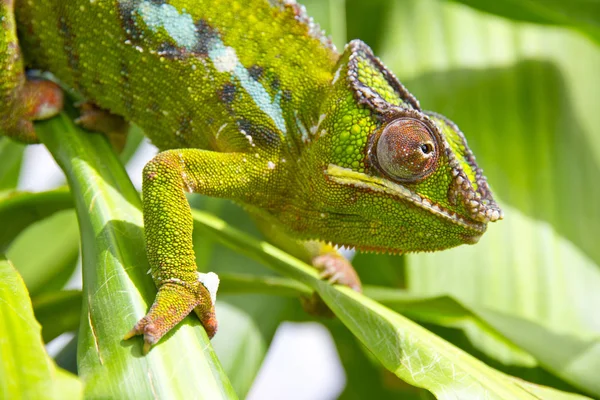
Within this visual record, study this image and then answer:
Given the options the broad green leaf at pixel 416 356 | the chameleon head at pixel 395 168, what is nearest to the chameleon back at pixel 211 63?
the chameleon head at pixel 395 168

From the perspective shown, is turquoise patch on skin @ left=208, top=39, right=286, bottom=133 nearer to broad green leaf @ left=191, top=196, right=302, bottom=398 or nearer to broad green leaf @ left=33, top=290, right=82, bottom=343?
broad green leaf @ left=191, top=196, right=302, bottom=398

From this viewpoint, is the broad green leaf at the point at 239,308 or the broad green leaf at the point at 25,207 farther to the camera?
the broad green leaf at the point at 239,308

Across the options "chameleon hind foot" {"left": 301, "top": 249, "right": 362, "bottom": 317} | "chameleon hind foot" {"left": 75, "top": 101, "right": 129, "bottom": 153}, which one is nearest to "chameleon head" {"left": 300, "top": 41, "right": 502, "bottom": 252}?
"chameleon hind foot" {"left": 301, "top": 249, "right": 362, "bottom": 317}

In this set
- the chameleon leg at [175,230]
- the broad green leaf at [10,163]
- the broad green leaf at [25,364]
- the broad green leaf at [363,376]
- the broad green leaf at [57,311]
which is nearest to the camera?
the broad green leaf at [25,364]

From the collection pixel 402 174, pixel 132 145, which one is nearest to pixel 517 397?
pixel 402 174

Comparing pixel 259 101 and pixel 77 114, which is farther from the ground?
pixel 259 101

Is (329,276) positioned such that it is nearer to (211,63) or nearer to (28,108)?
(211,63)

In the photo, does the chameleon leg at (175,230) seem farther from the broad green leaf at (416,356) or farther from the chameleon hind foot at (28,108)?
the chameleon hind foot at (28,108)

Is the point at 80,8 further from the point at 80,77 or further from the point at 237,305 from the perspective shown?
the point at 237,305
